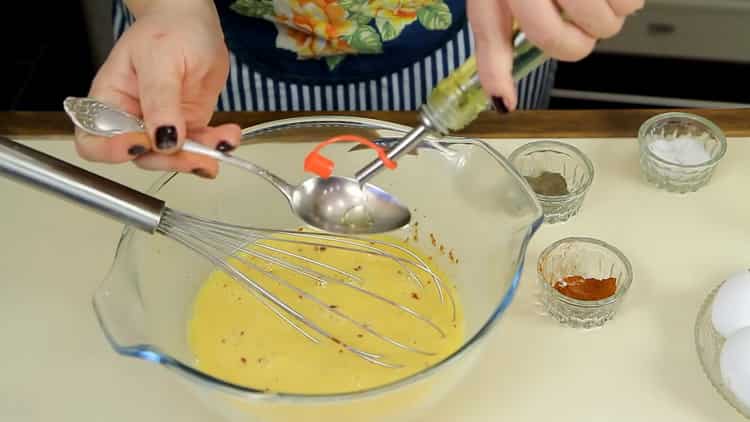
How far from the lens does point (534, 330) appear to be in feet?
2.39

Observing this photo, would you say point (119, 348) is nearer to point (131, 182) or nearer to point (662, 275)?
point (131, 182)

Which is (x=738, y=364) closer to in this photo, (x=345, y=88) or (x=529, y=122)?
(x=529, y=122)

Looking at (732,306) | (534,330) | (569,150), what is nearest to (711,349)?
(732,306)

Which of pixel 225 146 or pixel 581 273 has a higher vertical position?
pixel 225 146

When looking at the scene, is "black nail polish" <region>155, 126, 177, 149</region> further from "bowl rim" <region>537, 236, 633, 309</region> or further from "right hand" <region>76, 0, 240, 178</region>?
"bowl rim" <region>537, 236, 633, 309</region>

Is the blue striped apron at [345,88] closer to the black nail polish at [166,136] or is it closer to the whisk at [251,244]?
the whisk at [251,244]

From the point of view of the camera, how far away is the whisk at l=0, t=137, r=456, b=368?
1.93ft

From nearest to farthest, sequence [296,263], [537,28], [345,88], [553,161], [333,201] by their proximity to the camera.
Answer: [537,28] → [333,201] → [296,263] → [553,161] → [345,88]

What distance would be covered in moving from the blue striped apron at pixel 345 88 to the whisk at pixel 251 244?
0.31 metres

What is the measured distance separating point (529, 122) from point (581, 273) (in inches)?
8.2

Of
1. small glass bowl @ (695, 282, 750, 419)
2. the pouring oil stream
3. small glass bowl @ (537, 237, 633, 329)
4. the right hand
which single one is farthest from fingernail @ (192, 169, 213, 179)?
small glass bowl @ (695, 282, 750, 419)

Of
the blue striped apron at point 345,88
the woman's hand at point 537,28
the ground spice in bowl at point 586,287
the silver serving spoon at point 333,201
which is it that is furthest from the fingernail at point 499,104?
the blue striped apron at point 345,88

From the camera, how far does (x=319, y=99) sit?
104 centimetres

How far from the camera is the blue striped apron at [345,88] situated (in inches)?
39.6
